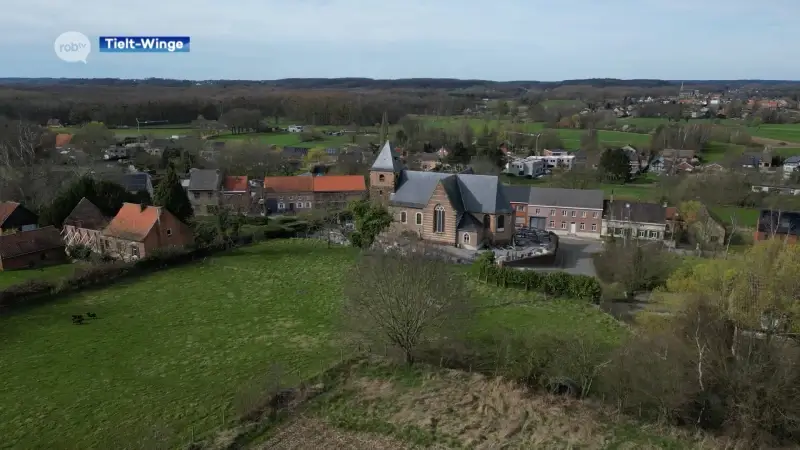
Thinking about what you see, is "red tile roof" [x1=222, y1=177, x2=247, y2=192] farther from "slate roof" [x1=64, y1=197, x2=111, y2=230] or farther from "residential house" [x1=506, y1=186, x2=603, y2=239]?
"residential house" [x1=506, y1=186, x2=603, y2=239]

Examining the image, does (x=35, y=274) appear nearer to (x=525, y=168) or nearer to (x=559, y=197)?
(x=559, y=197)

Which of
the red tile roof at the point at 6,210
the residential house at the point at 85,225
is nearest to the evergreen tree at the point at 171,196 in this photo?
the residential house at the point at 85,225

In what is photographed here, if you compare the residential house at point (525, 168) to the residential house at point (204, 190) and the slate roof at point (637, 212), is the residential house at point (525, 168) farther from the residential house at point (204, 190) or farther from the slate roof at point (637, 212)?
the residential house at point (204, 190)

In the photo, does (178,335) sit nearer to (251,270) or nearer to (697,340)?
(251,270)

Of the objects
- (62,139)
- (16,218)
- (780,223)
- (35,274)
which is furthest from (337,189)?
(62,139)

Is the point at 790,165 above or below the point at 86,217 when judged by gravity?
above

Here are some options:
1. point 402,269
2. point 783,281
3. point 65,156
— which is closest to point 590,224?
point 783,281

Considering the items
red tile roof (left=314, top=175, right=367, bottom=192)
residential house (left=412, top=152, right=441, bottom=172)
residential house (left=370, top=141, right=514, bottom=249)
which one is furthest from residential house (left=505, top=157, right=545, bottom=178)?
residential house (left=370, top=141, right=514, bottom=249)
